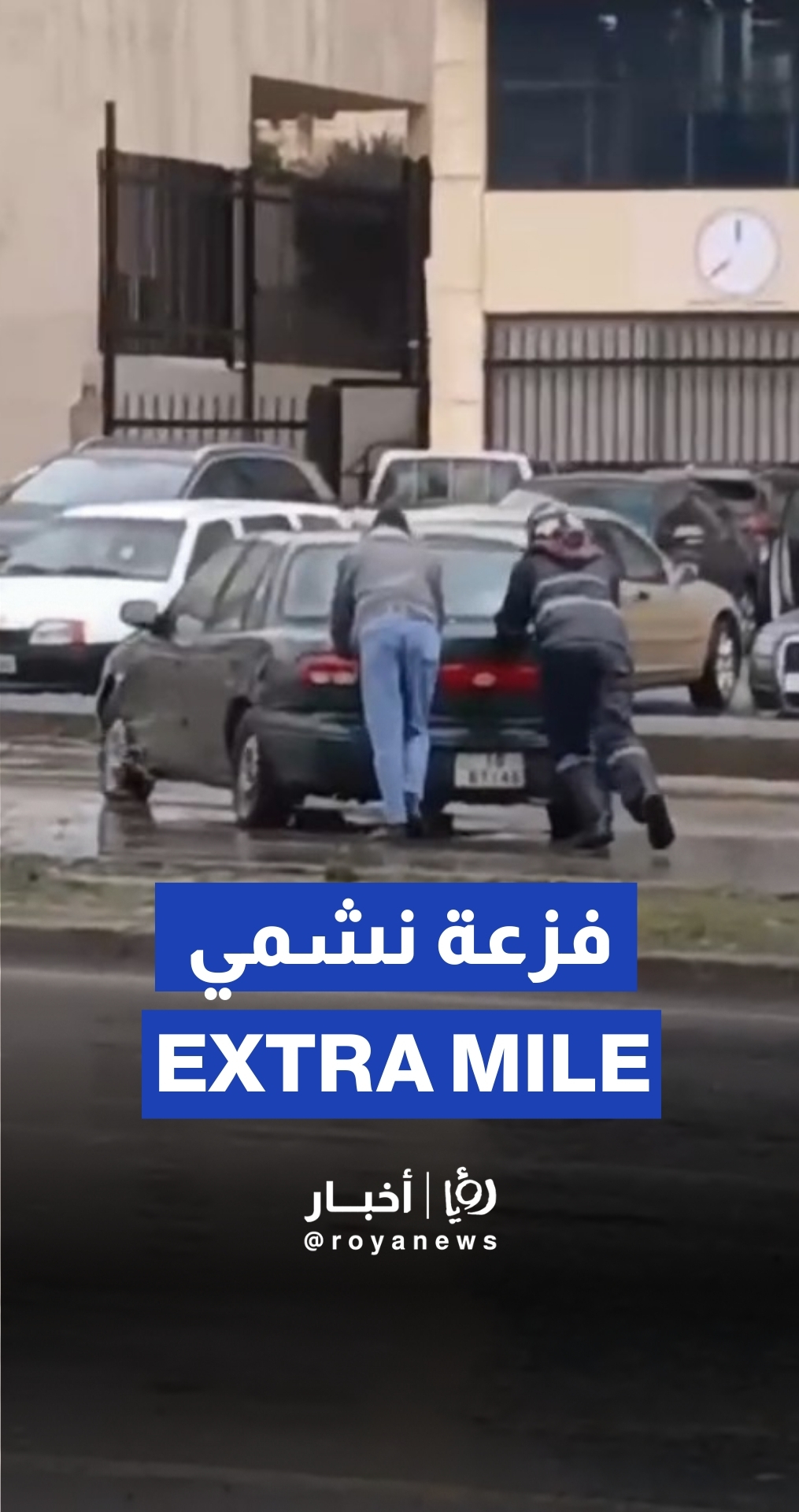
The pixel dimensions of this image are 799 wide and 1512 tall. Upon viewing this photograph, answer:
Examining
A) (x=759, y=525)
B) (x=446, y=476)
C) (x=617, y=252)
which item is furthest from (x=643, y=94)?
(x=759, y=525)

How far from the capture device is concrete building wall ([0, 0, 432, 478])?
33406mm

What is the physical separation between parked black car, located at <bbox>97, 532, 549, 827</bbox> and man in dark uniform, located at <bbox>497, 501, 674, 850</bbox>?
36 centimetres

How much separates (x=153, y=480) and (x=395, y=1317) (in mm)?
19745

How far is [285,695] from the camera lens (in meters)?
17.0

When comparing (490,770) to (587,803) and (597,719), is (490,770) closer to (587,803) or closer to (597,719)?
(587,803)

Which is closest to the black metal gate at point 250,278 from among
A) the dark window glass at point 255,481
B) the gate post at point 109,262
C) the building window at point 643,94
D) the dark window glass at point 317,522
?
the gate post at point 109,262

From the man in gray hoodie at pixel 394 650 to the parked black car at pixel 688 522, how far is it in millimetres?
8361

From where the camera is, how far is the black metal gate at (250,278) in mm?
34031

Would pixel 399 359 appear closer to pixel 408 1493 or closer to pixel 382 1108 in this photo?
pixel 382 1108

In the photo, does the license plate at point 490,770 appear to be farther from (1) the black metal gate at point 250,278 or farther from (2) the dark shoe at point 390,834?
(1) the black metal gate at point 250,278

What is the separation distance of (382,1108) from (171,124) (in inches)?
1061

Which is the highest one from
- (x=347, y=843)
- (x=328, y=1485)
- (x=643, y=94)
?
(x=643, y=94)

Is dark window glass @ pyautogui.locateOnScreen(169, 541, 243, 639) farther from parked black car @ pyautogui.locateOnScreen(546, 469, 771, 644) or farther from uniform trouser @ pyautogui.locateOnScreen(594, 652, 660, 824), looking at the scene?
parked black car @ pyautogui.locateOnScreen(546, 469, 771, 644)

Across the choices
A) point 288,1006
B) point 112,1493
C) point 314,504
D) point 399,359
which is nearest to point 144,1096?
point 288,1006
